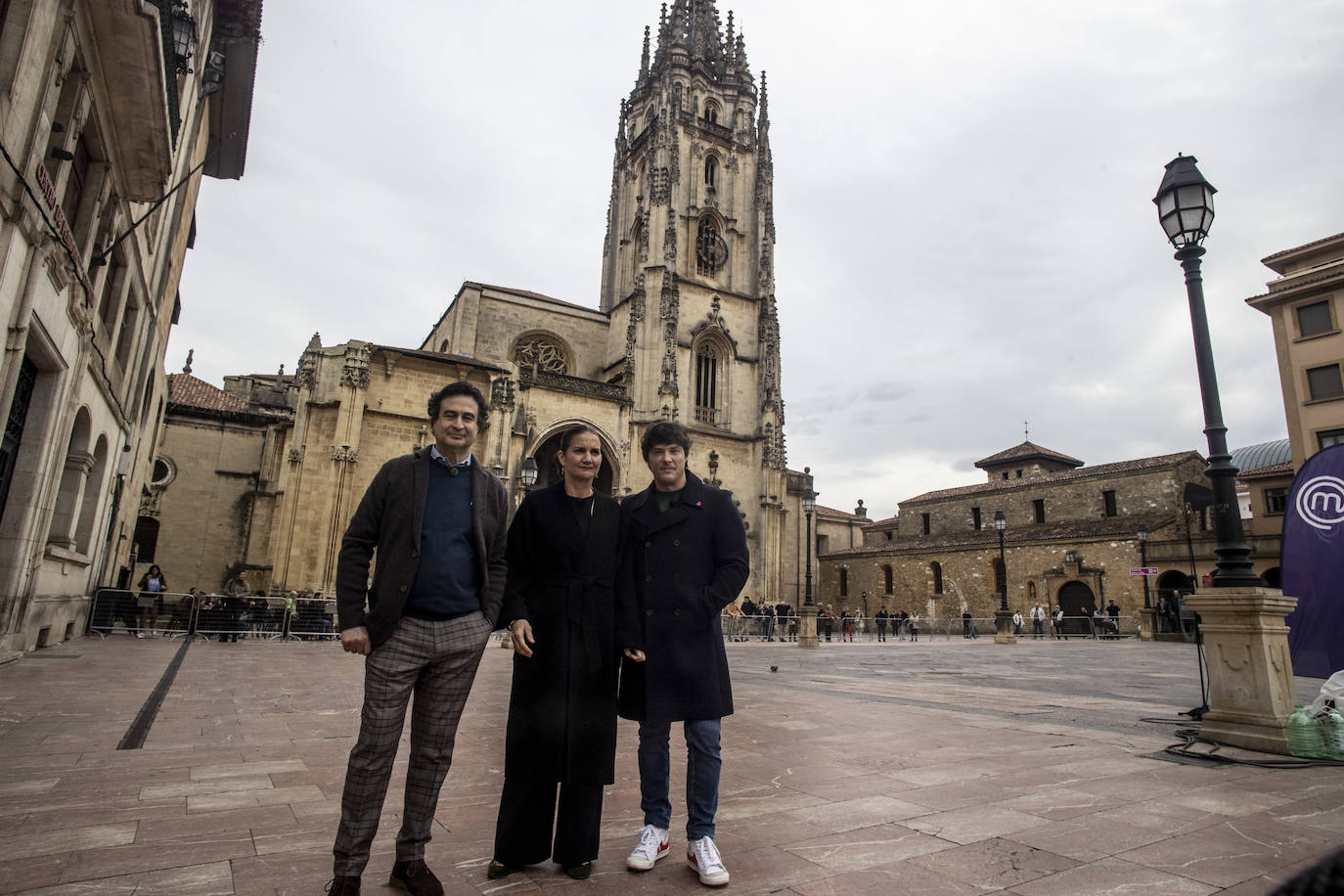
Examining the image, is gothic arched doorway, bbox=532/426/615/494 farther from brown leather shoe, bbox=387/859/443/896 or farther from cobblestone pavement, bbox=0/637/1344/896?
brown leather shoe, bbox=387/859/443/896

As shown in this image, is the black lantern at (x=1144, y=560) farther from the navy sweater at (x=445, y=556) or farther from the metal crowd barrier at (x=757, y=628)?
the navy sweater at (x=445, y=556)

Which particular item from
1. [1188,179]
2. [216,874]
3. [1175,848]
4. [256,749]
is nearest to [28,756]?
[256,749]

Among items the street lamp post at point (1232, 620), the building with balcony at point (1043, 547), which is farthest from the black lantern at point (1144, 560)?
the street lamp post at point (1232, 620)

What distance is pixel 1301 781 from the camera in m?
4.04

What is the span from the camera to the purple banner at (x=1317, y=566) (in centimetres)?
565

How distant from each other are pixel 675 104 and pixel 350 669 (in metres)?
31.0

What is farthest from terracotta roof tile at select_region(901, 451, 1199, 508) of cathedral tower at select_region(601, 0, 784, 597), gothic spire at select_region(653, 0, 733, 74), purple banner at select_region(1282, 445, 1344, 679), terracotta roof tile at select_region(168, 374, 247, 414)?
terracotta roof tile at select_region(168, 374, 247, 414)

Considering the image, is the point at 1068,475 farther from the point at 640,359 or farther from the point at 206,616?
the point at 206,616

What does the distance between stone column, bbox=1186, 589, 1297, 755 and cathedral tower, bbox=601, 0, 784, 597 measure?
22.9 metres

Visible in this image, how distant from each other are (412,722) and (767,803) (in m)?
1.84

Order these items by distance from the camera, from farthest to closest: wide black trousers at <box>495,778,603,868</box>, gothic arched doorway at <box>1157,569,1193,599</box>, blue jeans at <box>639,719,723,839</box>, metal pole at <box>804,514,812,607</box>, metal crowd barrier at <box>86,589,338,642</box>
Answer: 1. gothic arched doorway at <box>1157,569,1193,599</box>
2. metal pole at <box>804,514,812,607</box>
3. metal crowd barrier at <box>86,589,338,642</box>
4. blue jeans at <box>639,719,723,839</box>
5. wide black trousers at <box>495,778,603,868</box>

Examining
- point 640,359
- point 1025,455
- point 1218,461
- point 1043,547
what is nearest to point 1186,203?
point 1218,461

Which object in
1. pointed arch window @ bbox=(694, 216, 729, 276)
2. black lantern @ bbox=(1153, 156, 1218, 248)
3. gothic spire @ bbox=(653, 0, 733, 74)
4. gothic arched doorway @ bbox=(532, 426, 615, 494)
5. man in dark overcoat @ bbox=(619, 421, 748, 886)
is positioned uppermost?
gothic spire @ bbox=(653, 0, 733, 74)

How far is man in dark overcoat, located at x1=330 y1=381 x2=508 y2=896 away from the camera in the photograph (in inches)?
95.5
